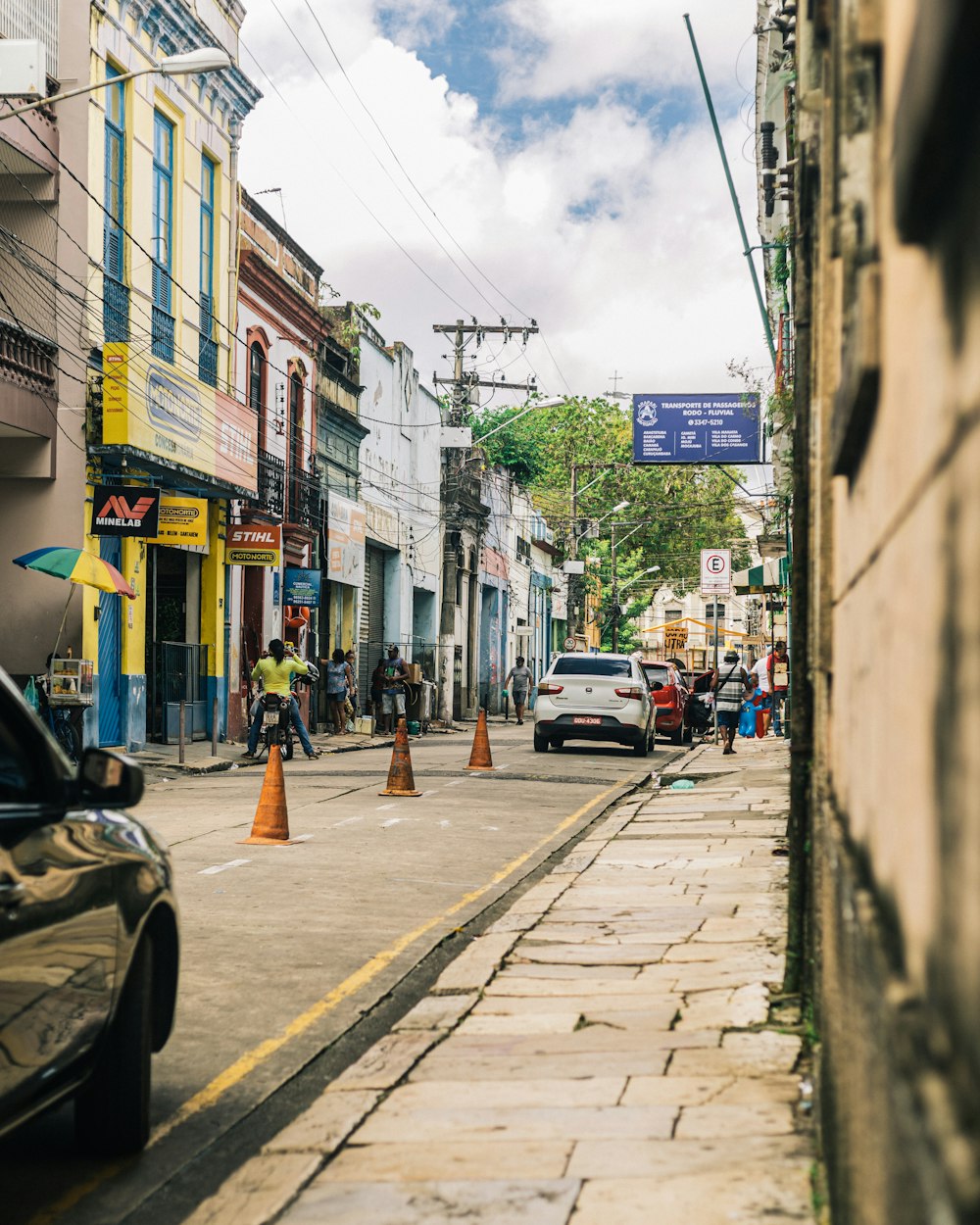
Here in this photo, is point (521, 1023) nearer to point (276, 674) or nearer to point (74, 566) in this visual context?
point (74, 566)

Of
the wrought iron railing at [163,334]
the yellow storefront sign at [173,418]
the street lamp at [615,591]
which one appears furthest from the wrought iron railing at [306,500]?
the street lamp at [615,591]

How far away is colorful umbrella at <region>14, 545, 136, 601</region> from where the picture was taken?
1847 centimetres

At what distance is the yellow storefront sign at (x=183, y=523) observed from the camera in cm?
2278

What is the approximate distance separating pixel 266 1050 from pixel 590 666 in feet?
63.0

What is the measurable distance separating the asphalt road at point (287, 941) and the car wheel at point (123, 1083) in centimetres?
9

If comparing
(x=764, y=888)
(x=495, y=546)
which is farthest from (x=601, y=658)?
(x=495, y=546)

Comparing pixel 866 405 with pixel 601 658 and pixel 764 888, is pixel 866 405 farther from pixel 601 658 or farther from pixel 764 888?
pixel 601 658

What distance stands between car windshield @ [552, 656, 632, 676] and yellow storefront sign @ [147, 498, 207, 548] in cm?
601

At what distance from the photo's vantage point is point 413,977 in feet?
26.2

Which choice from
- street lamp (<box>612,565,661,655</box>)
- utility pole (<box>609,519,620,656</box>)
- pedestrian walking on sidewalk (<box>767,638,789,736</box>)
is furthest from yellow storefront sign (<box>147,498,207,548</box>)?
utility pole (<box>609,519,620,656</box>)

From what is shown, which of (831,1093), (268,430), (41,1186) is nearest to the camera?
(831,1093)

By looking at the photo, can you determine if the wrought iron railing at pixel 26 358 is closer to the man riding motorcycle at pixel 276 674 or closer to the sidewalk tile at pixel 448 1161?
the man riding motorcycle at pixel 276 674

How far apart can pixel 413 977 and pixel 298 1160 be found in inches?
122

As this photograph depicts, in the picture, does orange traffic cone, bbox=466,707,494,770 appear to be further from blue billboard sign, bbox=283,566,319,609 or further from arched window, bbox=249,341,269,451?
arched window, bbox=249,341,269,451
